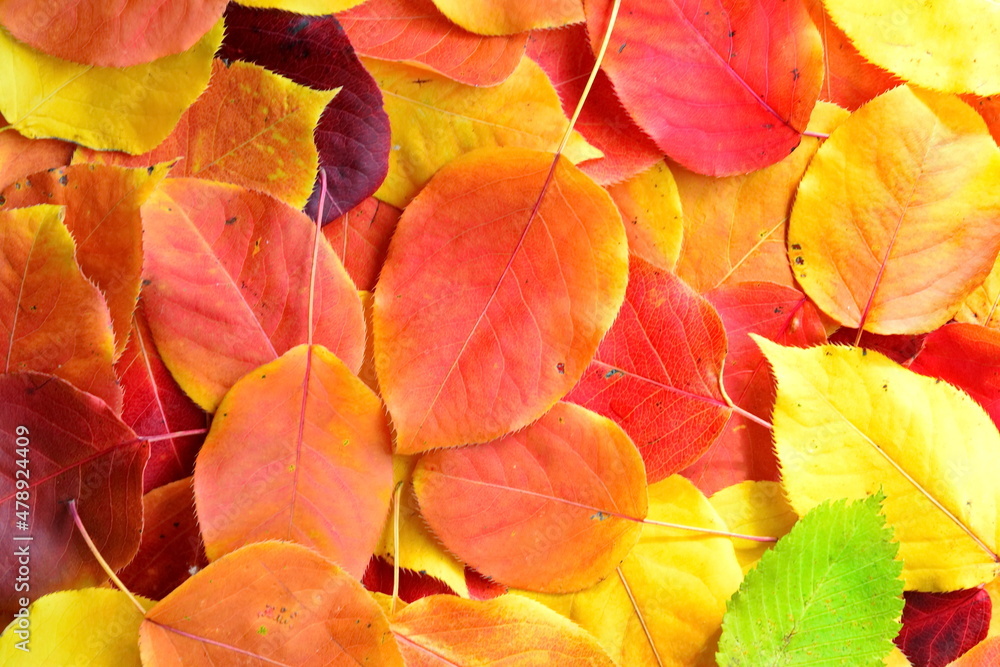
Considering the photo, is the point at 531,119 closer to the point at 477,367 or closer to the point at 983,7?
the point at 477,367

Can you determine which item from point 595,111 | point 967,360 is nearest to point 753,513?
point 967,360

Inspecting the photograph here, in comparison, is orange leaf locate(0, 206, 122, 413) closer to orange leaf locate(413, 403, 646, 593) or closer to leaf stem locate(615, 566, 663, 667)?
orange leaf locate(413, 403, 646, 593)

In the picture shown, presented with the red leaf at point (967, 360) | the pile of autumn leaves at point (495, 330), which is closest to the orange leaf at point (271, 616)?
the pile of autumn leaves at point (495, 330)

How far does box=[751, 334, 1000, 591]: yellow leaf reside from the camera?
52 centimetres

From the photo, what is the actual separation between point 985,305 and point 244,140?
1.83 ft

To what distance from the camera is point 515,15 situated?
1.65ft

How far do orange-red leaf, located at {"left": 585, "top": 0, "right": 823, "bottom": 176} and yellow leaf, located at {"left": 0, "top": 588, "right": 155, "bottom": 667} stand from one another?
462 millimetres

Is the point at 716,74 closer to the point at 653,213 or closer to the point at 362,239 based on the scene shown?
the point at 653,213

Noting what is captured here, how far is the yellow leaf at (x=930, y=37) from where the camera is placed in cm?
53

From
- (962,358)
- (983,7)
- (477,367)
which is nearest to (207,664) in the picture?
(477,367)

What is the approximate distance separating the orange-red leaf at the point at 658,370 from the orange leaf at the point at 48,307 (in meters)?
0.31

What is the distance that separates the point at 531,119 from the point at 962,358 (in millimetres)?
369

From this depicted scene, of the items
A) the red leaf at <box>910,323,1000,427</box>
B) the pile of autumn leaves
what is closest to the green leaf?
the pile of autumn leaves

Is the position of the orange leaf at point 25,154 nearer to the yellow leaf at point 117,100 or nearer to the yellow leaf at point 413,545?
the yellow leaf at point 117,100
